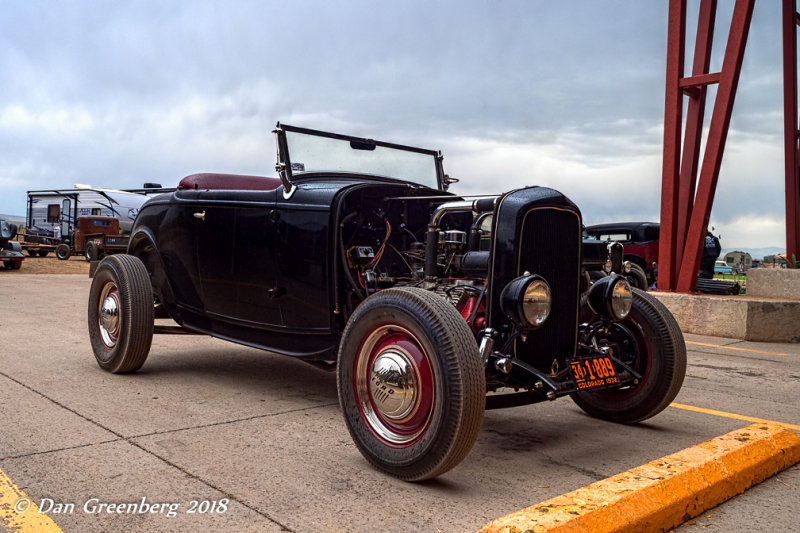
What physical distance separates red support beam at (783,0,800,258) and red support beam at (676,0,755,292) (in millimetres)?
2552

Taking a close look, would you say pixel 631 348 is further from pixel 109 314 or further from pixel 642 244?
pixel 642 244

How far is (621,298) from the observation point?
3.43 m

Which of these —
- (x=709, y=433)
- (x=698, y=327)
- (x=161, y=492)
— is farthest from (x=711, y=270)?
(x=161, y=492)

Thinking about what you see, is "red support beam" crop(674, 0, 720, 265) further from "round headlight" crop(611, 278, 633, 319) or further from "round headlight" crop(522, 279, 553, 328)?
"round headlight" crop(522, 279, 553, 328)

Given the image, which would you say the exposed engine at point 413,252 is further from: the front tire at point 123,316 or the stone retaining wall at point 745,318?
the stone retaining wall at point 745,318

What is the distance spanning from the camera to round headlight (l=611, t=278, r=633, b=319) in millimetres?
3398

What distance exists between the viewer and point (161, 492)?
8.26 ft

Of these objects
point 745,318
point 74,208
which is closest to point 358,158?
point 745,318

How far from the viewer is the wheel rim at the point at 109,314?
462 centimetres

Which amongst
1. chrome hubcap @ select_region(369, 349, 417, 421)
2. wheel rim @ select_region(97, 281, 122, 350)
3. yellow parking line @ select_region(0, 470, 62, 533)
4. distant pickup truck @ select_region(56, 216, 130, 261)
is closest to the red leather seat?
wheel rim @ select_region(97, 281, 122, 350)

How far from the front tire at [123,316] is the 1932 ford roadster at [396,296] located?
0.01 m

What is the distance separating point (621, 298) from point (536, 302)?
2.28 ft

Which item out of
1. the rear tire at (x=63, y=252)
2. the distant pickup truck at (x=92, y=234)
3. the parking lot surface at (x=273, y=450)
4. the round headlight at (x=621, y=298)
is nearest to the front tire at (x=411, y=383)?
the parking lot surface at (x=273, y=450)

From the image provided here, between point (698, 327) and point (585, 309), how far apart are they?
17.4 feet
